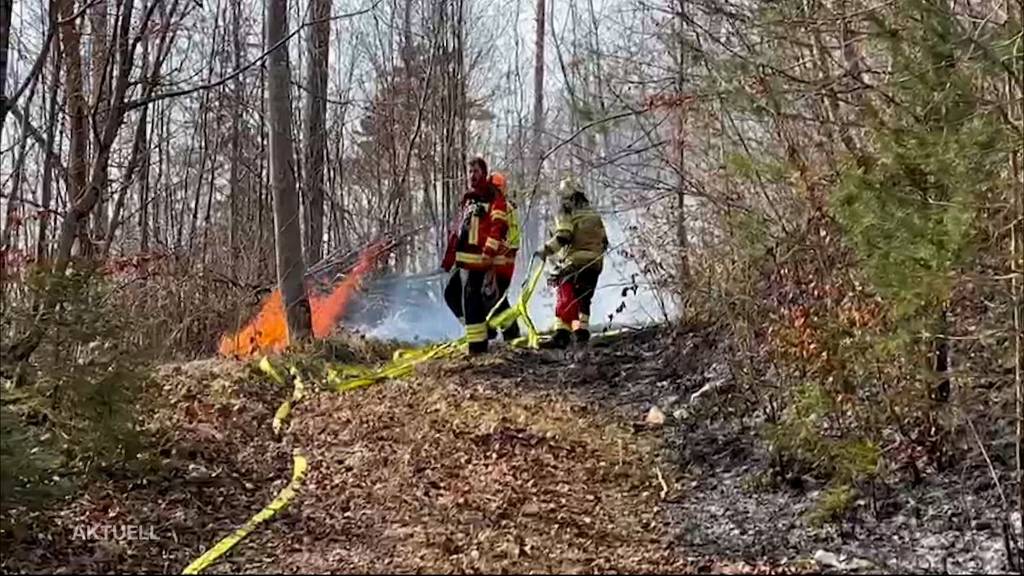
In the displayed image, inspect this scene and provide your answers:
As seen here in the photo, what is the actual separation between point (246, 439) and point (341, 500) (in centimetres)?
152

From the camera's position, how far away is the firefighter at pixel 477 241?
9.01m

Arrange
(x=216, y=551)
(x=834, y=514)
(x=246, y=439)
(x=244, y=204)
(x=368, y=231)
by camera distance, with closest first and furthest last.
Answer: (x=216, y=551) → (x=834, y=514) → (x=246, y=439) → (x=244, y=204) → (x=368, y=231)

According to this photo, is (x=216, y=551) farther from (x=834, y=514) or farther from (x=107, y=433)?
(x=834, y=514)

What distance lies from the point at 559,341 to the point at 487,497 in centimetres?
460

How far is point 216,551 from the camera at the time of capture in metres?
4.17

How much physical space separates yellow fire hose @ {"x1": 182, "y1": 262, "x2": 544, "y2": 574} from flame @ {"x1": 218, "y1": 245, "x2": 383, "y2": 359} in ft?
3.84

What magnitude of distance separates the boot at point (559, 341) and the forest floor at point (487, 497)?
72.3 inches

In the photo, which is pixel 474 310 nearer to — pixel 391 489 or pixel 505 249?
pixel 505 249

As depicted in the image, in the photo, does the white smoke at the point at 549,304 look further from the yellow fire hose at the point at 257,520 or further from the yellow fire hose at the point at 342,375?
the yellow fire hose at the point at 257,520

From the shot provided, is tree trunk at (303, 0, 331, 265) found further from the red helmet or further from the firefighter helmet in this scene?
the firefighter helmet

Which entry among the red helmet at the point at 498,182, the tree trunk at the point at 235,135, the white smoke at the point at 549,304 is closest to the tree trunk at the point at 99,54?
the red helmet at the point at 498,182

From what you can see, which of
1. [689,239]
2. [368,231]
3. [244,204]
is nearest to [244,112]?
[244,204]

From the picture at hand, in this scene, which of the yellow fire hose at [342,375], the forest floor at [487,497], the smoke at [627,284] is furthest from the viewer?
the smoke at [627,284]

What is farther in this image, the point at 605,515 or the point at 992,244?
the point at 605,515
